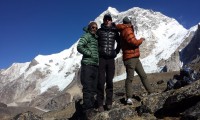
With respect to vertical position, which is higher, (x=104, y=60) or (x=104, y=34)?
(x=104, y=34)

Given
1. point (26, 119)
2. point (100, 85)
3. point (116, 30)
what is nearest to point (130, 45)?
point (116, 30)

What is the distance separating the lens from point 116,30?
13.4 meters

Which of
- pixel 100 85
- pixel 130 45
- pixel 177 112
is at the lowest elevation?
pixel 177 112

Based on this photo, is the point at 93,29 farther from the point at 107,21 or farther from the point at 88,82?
the point at 88,82

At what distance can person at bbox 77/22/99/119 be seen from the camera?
1315cm

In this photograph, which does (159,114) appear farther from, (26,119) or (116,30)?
(26,119)

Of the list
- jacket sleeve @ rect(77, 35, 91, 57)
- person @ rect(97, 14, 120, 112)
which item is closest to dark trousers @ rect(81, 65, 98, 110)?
person @ rect(97, 14, 120, 112)

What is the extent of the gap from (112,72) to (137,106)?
1.40 m

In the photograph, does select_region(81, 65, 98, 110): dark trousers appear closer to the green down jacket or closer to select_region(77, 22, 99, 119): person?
select_region(77, 22, 99, 119): person

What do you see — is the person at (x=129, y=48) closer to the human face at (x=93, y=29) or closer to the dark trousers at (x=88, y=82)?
the human face at (x=93, y=29)

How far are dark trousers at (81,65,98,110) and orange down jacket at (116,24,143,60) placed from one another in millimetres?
1183

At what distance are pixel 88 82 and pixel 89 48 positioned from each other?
1.16 m

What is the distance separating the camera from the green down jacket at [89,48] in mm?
13098

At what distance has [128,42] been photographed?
13.2 meters
